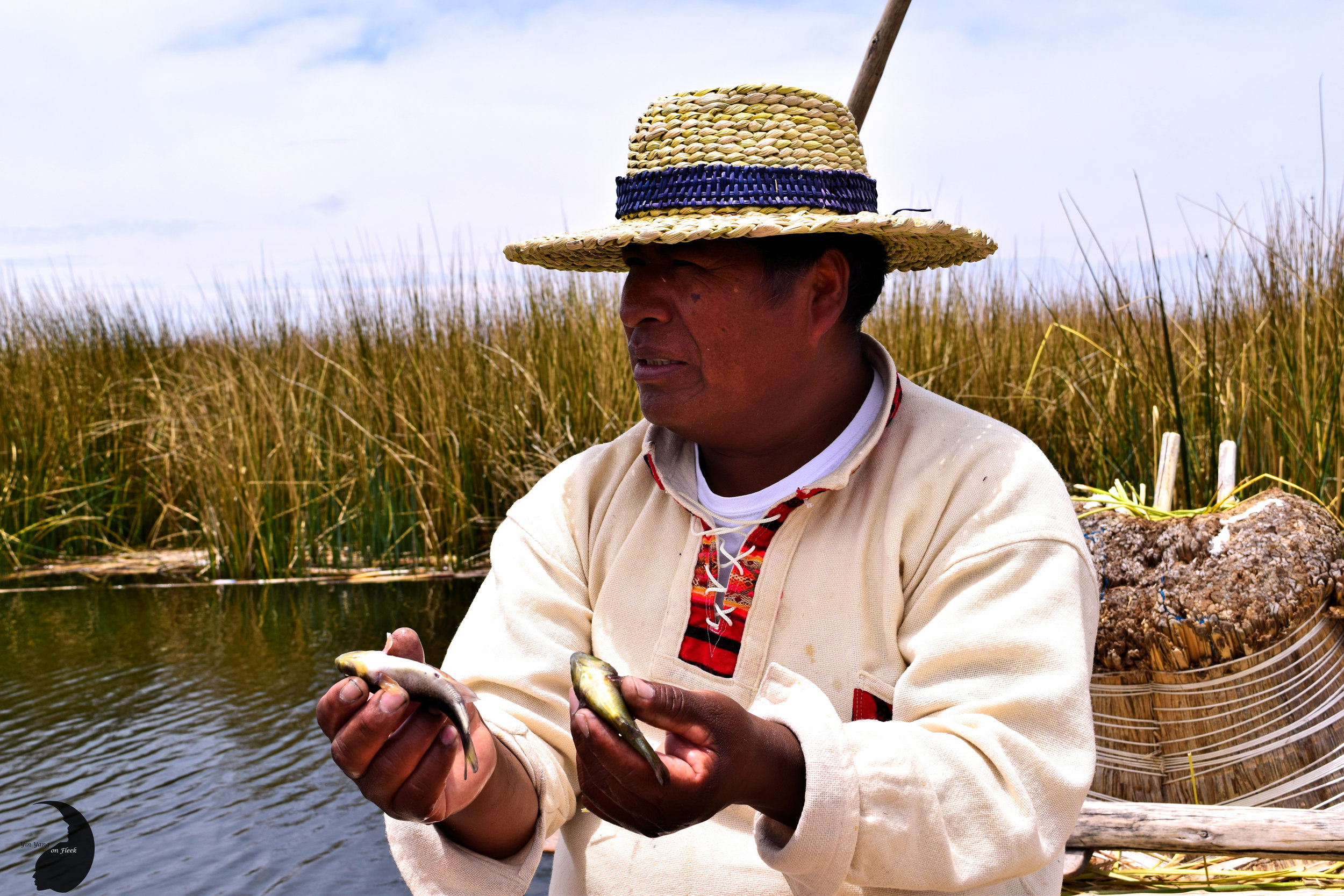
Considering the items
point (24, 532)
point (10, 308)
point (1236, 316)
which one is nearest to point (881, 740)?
point (1236, 316)

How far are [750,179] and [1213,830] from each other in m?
1.62

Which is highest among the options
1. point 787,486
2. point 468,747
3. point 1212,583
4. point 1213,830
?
point 787,486

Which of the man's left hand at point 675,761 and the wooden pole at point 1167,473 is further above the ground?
the man's left hand at point 675,761

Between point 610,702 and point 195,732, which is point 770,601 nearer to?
point 610,702

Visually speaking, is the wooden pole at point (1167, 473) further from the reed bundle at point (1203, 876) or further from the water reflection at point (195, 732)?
the water reflection at point (195, 732)

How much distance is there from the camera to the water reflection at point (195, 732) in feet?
9.53

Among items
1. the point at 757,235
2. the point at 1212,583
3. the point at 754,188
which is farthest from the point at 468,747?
the point at 1212,583

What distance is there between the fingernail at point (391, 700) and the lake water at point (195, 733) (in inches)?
70.5

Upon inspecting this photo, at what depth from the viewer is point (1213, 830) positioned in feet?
7.35

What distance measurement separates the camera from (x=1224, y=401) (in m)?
3.69

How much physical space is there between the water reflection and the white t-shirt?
66.0 inches

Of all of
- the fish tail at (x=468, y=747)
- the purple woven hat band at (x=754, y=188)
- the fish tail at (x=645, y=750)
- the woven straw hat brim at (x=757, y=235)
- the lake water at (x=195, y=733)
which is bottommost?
the lake water at (x=195, y=733)

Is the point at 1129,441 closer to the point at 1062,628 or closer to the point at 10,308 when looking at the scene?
the point at 1062,628

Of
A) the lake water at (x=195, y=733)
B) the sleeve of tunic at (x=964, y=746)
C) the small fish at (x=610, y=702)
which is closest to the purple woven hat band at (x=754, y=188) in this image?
the sleeve of tunic at (x=964, y=746)
